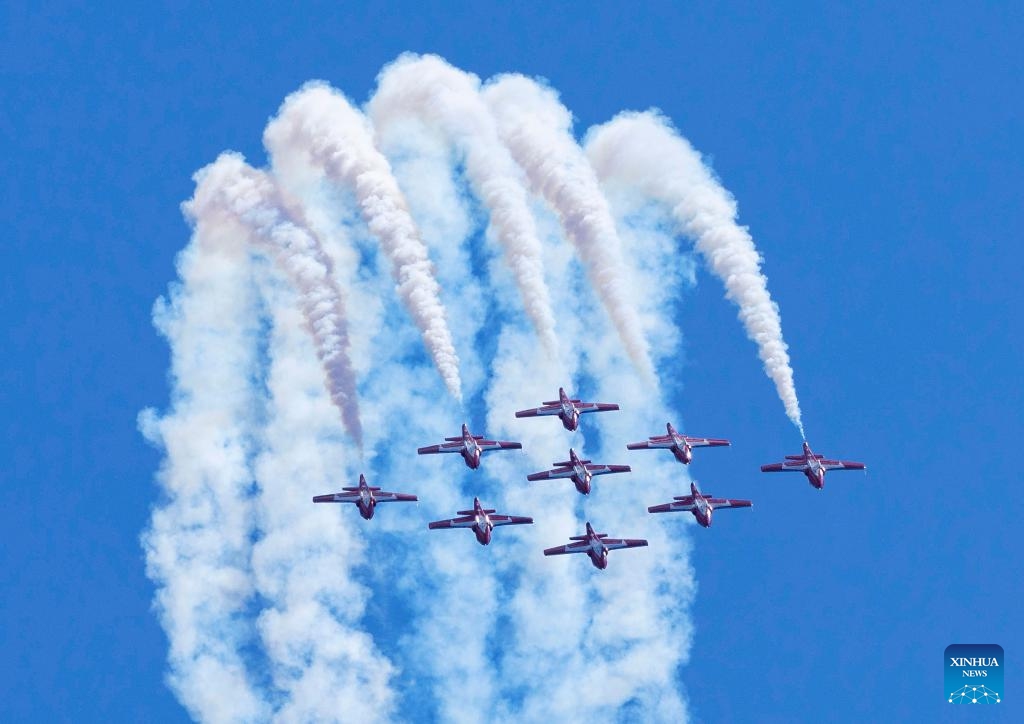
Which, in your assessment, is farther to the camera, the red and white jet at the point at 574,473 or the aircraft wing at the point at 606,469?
the aircraft wing at the point at 606,469

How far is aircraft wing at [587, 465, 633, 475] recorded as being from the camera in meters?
85.3

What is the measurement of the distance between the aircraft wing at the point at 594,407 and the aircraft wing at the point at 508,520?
4712 millimetres

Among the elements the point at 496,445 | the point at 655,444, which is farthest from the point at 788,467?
the point at 496,445

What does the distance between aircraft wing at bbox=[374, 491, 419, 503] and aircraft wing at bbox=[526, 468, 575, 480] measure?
4501mm

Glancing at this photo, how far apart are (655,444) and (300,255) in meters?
14.9

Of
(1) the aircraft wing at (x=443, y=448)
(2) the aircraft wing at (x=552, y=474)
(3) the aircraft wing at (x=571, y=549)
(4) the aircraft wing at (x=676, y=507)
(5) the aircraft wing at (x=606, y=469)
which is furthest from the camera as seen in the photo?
(4) the aircraft wing at (x=676, y=507)

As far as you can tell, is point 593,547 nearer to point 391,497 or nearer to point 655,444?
point 655,444

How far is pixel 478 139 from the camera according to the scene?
8350cm

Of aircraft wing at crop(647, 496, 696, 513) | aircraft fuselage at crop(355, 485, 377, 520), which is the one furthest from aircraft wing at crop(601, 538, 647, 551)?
aircraft fuselage at crop(355, 485, 377, 520)

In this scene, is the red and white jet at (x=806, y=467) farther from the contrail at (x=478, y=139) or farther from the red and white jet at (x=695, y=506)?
the contrail at (x=478, y=139)

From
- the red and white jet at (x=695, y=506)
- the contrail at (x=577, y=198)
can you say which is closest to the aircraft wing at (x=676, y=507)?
the red and white jet at (x=695, y=506)

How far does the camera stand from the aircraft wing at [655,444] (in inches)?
3346

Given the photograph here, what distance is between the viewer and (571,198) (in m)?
83.0

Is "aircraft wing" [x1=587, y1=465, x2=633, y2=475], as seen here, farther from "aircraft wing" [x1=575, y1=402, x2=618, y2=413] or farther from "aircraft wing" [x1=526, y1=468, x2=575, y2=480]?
"aircraft wing" [x1=575, y1=402, x2=618, y2=413]
